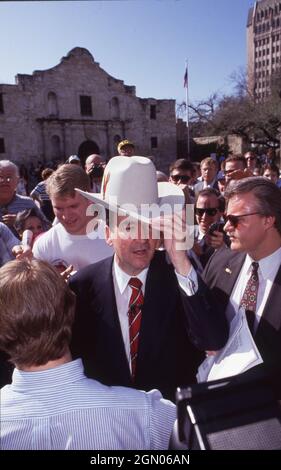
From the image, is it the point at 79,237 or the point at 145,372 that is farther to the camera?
the point at 79,237

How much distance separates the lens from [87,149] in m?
35.5

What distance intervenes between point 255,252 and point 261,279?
195mm

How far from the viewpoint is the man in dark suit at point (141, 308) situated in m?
1.95

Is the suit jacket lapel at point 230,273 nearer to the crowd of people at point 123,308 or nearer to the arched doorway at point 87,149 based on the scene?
the crowd of people at point 123,308

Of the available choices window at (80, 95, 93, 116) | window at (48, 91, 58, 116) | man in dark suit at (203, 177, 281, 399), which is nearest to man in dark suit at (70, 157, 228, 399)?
man in dark suit at (203, 177, 281, 399)

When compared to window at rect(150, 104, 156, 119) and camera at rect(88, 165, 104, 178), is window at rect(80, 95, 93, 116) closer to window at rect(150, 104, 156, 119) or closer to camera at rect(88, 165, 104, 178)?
window at rect(150, 104, 156, 119)

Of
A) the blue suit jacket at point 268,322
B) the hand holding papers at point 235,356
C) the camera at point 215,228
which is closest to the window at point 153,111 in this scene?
the camera at point 215,228

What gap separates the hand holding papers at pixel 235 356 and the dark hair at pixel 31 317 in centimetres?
80

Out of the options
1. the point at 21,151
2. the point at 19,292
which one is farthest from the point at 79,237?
the point at 21,151

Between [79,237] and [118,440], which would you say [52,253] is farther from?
[118,440]

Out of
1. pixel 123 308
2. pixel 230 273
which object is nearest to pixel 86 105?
pixel 230 273

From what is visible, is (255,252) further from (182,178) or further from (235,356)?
(182,178)
